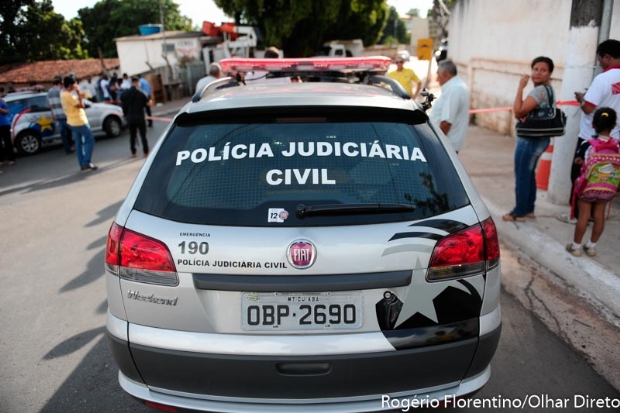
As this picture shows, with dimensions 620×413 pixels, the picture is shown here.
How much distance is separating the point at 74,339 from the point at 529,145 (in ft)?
15.2

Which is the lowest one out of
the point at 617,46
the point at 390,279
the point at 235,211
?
the point at 390,279

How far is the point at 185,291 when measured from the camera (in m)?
2.04

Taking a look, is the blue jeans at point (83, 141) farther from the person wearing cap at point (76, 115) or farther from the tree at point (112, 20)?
the tree at point (112, 20)

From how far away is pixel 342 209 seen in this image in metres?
2.06

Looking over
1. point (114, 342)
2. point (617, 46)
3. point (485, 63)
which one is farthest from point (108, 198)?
point (485, 63)

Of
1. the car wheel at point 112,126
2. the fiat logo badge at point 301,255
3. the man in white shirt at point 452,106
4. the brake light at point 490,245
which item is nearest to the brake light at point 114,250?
the fiat logo badge at point 301,255

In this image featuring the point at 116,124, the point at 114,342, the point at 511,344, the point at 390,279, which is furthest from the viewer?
the point at 116,124

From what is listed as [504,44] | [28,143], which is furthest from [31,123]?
[504,44]

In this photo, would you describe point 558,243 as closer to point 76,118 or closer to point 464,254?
point 464,254

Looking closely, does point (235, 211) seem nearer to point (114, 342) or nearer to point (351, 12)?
point (114, 342)

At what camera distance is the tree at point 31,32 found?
33.0 m

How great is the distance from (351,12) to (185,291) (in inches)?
1316

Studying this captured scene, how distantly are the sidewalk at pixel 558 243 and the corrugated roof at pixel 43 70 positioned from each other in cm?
2924

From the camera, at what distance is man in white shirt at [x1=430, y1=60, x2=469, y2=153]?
17.9 feet
